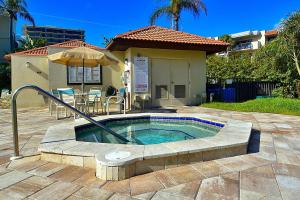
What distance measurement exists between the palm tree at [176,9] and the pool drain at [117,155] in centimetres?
1501

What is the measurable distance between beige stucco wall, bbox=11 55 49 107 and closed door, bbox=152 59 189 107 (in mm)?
5823

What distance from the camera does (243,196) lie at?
7.32ft

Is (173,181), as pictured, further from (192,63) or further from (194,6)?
(194,6)

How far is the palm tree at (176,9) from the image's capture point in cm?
1573

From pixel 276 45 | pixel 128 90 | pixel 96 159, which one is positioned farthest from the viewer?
pixel 276 45

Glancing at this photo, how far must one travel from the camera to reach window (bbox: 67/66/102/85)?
11602 mm

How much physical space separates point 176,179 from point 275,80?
43.9 feet

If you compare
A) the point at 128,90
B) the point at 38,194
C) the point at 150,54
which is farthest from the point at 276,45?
the point at 38,194

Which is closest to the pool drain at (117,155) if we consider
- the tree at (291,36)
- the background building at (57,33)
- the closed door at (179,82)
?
the closed door at (179,82)

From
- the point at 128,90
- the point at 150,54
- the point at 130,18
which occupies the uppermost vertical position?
the point at 130,18

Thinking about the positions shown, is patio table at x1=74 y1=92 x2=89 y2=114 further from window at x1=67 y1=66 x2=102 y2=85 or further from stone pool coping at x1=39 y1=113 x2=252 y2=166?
window at x1=67 y1=66 x2=102 y2=85

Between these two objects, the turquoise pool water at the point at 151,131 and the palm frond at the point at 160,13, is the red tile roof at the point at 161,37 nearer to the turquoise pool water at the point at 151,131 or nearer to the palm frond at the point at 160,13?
the turquoise pool water at the point at 151,131

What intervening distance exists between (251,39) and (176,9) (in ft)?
77.6

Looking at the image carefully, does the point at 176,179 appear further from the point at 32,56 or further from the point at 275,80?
the point at 275,80
